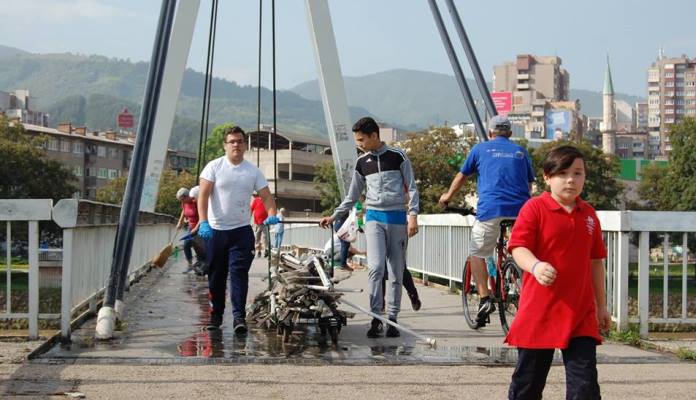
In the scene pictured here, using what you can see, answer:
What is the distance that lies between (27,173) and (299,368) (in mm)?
58489

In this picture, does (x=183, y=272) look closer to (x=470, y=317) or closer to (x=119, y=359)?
(x=470, y=317)

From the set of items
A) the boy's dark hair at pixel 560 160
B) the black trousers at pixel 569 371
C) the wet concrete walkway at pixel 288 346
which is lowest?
the wet concrete walkway at pixel 288 346

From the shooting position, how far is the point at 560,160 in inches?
180

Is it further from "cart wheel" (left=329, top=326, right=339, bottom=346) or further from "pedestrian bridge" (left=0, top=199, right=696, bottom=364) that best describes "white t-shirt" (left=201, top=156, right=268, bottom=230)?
"cart wheel" (left=329, top=326, right=339, bottom=346)

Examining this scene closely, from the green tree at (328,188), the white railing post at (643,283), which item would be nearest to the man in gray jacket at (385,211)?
the white railing post at (643,283)

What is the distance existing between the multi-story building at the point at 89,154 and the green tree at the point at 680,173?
81.1m

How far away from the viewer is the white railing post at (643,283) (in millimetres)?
8570

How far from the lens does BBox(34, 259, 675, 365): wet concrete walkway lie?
701 centimetres

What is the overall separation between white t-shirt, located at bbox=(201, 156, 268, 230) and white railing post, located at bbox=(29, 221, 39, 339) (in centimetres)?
154

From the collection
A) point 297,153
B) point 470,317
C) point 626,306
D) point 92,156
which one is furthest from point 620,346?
point 92,156

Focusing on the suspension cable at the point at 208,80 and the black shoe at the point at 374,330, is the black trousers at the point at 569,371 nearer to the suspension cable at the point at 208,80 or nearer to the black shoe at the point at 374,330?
the black shoe at the point at 374,330

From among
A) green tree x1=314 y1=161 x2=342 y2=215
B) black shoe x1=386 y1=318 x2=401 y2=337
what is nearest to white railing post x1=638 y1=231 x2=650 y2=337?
black shoe x1=386 y1=318 x2=401 y2=337

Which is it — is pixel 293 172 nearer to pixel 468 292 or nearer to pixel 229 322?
pixel 229 322

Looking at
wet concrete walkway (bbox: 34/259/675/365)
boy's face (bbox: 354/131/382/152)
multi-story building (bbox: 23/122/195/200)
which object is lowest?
wet concrete walkway (bbox: 34/259/675/365)
